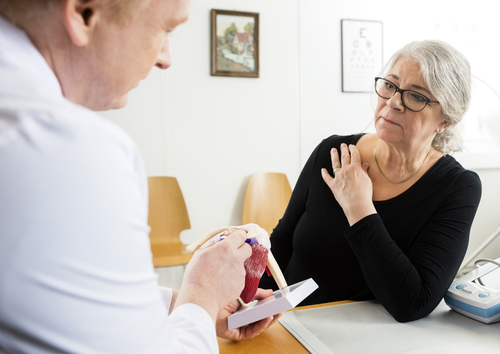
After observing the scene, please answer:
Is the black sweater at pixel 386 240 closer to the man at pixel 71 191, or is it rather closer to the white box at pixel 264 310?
the white box at pixel 264 310

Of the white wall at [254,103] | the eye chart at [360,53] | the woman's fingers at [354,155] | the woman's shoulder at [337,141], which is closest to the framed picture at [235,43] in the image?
the white wall at [254,103]

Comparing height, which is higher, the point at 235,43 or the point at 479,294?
the point at 235,43

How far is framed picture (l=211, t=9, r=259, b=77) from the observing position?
2982 millimetres

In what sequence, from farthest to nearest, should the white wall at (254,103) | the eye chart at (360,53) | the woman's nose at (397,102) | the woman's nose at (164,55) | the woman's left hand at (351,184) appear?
the eye chart at (360,53), the white wall at (254,103), the woman's nose at (397,102), the woman's left hand at (351,184), the woman's nose at (164,55)

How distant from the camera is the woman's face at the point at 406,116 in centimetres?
127

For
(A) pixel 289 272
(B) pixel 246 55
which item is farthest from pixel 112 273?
(B) pixel 246 55

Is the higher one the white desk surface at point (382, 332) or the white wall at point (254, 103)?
the white wall at point (254, 103)

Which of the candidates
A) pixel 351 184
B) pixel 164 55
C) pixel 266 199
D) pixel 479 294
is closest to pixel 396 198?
pixel 351 184

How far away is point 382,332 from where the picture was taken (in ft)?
2.95

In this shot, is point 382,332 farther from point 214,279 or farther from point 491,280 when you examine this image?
point 214,279

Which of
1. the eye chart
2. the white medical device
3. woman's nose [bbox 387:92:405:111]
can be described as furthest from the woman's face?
the eye chart

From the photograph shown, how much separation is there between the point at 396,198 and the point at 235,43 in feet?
7.01

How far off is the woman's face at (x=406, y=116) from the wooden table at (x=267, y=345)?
757 mm

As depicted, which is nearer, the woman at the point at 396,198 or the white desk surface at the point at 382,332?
the white desk surface at the point at 382,332
